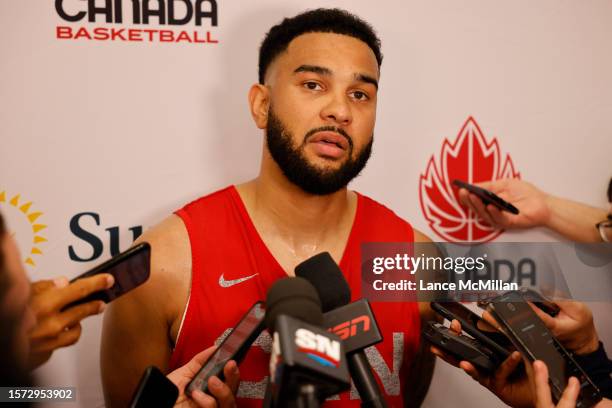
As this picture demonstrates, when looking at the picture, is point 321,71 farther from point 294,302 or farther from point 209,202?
point 294,302

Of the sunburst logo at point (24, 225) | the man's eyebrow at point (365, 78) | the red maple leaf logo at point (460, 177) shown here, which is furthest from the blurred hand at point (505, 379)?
the sunburst logo at point (24, 225)

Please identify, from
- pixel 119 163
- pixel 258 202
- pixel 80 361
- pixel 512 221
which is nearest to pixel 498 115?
pixel 512 221

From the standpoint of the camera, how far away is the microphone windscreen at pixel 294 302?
2.17 feet

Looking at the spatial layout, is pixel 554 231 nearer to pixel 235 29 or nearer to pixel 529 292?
pixel 529 292

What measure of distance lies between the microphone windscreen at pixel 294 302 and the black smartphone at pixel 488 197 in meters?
1.03

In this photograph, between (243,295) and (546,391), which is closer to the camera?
(546,391)

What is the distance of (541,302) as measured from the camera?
4.18ft

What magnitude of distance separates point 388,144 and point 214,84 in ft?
1.76

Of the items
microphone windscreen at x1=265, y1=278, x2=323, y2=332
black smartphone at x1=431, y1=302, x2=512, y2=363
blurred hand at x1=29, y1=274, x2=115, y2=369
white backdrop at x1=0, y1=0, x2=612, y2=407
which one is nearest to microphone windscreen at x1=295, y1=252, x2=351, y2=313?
microphone windscreen at x1=265, y1=278, x2=323, y2=332

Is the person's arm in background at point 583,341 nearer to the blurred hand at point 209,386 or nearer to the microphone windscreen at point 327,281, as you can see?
the microphone windscreen at point 327,281

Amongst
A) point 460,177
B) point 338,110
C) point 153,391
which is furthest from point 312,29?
point 153,391

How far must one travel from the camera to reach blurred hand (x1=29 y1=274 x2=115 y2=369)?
2.89ft

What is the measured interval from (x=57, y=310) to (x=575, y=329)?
3.88 feet

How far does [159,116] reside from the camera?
1.48 meters
